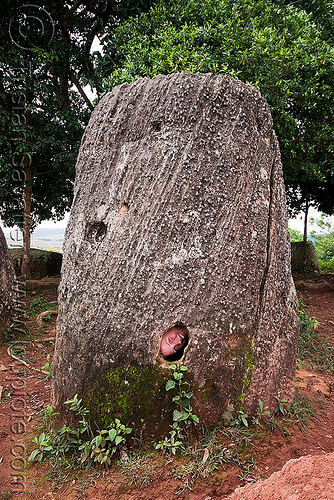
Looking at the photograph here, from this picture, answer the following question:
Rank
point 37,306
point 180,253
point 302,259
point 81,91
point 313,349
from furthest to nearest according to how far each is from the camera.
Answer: point 302,259 → point 81,91 → point 37,306 → point 313,349 → point 180,253

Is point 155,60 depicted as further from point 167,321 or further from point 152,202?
point 167,321

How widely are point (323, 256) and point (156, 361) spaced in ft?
42.4

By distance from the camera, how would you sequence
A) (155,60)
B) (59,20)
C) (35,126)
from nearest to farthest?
Result: (155,60) < (59,20) < (35,126)

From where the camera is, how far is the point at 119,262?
2604mm

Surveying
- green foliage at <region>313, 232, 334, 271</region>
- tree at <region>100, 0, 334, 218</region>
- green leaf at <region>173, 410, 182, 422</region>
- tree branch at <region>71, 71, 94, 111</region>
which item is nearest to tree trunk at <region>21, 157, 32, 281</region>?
tree branch at <region>71, 71, 94, 111</region>

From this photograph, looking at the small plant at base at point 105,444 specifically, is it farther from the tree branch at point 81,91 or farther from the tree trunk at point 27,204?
the tree branch at point 81,91

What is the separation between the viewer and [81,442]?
256cm

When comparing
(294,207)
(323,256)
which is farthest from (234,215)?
(323,256)

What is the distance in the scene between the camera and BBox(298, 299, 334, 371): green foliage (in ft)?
15.4

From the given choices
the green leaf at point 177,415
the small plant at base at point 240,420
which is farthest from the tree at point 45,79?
the small plant at base at point 240,420

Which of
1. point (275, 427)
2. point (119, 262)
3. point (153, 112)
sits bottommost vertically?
point (275, 427)

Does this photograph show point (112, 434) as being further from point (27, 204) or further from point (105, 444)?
point (27, 204)

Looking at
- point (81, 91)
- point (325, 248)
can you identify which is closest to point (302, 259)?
point (325, 248)

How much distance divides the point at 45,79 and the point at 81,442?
6821 millimetres
